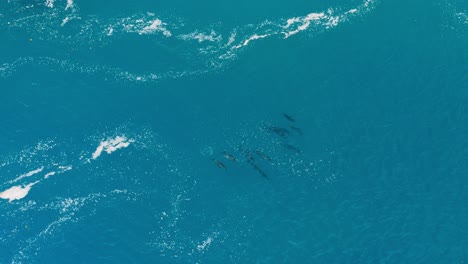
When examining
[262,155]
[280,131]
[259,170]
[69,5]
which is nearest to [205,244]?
[259,170]

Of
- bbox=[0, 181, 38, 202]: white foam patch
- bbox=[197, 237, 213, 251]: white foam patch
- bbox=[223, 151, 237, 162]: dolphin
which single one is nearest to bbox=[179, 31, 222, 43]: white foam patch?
bbox=[223, 151, 237, 162]: dolphin

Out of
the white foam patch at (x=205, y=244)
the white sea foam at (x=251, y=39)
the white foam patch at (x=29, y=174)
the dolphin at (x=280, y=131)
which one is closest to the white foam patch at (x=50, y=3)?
the white foam patch at (x=29, y=174)

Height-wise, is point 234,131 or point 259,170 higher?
point 234,131

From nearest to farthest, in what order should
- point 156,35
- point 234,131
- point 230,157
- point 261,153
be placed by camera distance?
point 230,157 < point 261,153 < point 234,131 < point 156,35

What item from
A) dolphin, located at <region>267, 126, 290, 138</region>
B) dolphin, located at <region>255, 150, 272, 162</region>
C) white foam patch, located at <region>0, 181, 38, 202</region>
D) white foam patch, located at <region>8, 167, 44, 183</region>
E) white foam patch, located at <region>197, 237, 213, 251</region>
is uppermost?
dolphin, located at <region>267, 126, 290, 138</region>

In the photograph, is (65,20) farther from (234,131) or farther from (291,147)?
(291,147)

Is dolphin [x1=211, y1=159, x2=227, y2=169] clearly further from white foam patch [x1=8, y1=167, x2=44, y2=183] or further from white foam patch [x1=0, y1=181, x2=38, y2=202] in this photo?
white foam patch [x1=0, y1=181, x2=38, y2=202]

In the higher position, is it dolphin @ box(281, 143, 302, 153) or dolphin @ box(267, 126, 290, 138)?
dolphin @ box(267, 126, 290, 138)

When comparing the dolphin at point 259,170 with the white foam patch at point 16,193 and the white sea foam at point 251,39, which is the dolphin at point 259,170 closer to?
the white sea foam at point 251,39
